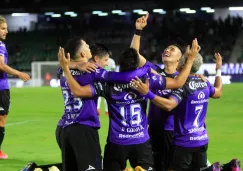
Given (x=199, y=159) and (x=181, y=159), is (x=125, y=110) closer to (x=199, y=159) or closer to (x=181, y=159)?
(x=181, y=159)

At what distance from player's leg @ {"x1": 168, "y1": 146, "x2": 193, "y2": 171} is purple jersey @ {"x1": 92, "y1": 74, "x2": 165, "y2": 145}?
576mm

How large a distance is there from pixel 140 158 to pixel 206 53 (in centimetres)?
3009

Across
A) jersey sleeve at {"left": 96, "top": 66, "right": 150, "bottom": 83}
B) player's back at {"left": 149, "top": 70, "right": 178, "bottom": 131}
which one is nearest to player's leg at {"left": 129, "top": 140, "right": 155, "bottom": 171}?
jersey sleeve at {"left": 96, "top": 66, "right": 150, "bottom": 83}

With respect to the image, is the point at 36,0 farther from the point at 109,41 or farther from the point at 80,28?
the point at 109,41

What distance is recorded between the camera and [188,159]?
598 cm

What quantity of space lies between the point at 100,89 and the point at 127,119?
1.44ft

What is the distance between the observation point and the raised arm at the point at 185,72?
223 inches

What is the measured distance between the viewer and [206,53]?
1378 inches

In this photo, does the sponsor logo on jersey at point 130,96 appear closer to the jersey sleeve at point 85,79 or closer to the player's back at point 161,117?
the jersey sleeve at point 85,79

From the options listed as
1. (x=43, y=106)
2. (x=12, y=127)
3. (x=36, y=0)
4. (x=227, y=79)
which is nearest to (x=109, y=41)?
(x=36, y=0)

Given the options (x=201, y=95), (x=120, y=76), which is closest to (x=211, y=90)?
(x=201, y=95)

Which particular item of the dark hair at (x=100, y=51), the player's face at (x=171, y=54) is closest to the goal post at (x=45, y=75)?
the player's face at (x=171, y=54)

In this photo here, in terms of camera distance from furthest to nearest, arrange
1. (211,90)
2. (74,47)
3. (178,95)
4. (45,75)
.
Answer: (45,75), (211,90), (178,95), (74,47)

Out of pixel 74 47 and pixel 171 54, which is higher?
pixel 74 47
